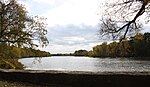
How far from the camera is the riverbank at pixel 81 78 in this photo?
46.6ft

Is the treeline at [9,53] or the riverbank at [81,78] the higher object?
the treeline at [9,53]

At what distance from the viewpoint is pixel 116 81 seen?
14.6 meters

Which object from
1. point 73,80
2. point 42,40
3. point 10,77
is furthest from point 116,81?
point 42,40

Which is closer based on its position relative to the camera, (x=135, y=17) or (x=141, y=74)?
(x=141, y=74)

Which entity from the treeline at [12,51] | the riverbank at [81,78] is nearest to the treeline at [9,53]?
the treeline at [12,51]

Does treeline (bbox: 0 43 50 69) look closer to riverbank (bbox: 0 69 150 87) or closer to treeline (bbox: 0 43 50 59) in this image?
treeline (bbox: 0 43 50 59)

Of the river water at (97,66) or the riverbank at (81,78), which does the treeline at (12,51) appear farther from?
the riverbank at (81,78)

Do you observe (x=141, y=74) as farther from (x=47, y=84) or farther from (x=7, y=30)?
(x=7, y=30)

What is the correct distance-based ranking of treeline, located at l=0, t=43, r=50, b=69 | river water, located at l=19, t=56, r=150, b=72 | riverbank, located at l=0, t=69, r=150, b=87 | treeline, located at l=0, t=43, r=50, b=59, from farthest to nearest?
river water, located at l=19, t=56, r=150, b=72 → treeline, located at l=0, t=43, r=50, b=59 → treeline, located at l=0, t=43, r=50, b=69 → riverbank, located at l=0, t=69, r=150, b=87

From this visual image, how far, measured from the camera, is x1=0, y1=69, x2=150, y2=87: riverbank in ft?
46.6

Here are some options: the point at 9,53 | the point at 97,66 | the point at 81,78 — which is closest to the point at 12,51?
the point at 9,53

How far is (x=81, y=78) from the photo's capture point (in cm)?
1559

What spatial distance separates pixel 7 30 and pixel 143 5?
18.6 metres

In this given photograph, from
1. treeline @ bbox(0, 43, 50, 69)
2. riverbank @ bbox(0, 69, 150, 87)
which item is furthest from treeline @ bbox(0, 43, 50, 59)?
riverbank @ bbox(0, 69, 150, 87)
